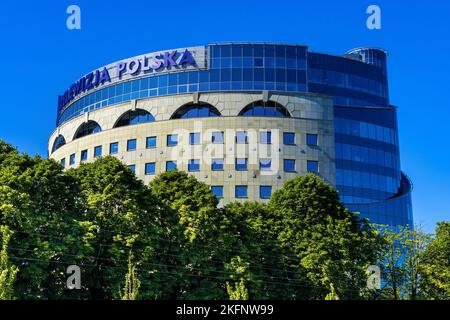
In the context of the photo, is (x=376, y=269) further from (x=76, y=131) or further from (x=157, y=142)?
(x=76, y=131)

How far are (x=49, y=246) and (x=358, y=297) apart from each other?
26.7 m

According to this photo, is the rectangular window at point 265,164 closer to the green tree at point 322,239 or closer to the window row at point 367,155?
the window row at point 367,155

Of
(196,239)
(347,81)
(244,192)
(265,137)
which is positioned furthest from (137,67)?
(196,239)

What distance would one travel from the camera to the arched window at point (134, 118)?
87938mm

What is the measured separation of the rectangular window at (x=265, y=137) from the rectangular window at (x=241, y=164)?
342cm

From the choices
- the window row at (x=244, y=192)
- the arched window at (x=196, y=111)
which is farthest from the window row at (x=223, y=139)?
the window row at (x=244, y=192)

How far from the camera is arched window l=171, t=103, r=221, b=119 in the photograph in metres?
85.5

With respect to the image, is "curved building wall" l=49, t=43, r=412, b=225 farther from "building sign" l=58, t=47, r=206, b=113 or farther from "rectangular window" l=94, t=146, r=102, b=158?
"rectangular window" l=94, t=146, r=102, b=158

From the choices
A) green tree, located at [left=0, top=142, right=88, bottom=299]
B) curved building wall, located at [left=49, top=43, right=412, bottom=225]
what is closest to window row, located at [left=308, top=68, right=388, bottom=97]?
curved building wall, located at [left=49, top=43, right=412, bottom=225]

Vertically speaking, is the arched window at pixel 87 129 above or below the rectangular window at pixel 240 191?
above

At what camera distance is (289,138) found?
273ft

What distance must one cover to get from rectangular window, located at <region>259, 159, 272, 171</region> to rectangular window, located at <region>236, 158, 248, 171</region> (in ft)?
6.30

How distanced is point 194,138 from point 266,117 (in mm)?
9814

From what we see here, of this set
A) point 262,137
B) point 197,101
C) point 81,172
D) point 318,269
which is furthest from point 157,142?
point 318,269
